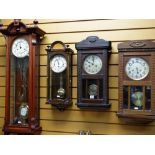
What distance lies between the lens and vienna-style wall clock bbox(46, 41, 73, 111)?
2014 mm

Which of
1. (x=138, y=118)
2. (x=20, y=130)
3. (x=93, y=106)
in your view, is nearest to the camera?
(x=138, y=118)

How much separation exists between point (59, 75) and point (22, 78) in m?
0.31

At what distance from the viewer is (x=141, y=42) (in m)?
1.79

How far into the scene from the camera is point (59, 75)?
204 cm

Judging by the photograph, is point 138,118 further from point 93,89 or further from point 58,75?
point 58,75

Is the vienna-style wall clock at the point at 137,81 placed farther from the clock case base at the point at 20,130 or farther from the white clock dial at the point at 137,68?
the clock case base at the point at 20,130

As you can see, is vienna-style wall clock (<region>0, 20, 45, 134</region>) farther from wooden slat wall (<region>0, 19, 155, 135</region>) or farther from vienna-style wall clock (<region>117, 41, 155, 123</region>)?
vienna-style wall clock (<region>117, 41, 155, 123</region>)

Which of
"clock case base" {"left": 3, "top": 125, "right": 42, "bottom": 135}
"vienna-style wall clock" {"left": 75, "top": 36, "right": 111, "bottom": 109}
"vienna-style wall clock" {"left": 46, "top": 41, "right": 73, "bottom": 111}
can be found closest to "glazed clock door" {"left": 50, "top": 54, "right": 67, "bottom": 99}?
"vienna-style wall clock" {"left": 46, "top": 41, "right": 73, "bottom": 111}

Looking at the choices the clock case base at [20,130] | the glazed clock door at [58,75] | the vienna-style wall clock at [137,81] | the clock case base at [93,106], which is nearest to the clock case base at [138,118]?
the vienna-style wall clock at [137,81]

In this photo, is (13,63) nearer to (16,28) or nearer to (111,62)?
(16,28)

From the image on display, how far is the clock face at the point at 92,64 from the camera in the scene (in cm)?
193

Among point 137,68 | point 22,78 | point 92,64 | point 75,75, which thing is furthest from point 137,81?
point 22,78

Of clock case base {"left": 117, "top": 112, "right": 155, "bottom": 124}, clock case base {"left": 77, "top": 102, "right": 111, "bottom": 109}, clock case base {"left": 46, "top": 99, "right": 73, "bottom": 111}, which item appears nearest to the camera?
clock case base {"left": 117, "top": 112, "right": 155, "bottom": 124}
